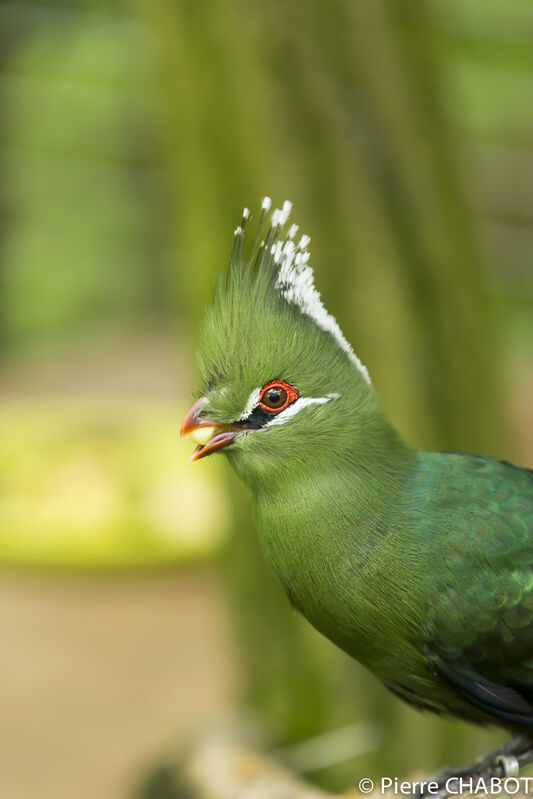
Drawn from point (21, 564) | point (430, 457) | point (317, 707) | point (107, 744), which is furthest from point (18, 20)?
point (430, 457)

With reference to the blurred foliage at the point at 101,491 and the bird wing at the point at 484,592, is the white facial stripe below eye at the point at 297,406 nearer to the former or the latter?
the bird wing at the point at 484,592

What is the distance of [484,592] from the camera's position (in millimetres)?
1878

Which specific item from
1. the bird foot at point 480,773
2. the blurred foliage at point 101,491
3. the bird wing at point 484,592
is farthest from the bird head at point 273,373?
the blurred foliage at point 101,491

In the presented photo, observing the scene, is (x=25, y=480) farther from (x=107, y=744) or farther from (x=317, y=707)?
(x=317, y=707)

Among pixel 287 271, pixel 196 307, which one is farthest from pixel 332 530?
pixel 196 307

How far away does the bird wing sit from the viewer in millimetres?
1854

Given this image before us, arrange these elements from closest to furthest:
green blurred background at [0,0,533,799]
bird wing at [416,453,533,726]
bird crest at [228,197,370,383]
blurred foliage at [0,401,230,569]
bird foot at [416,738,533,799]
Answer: bird crest at [228,197,370,383]
bird wing at [416,453,533,726]
bird foot at [416,738,533,799]
green blurred background at [0,0,533,799]
blurred foliage at [0,401,230,569]

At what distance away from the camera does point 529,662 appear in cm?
195

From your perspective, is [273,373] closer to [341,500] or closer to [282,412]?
[282,412]

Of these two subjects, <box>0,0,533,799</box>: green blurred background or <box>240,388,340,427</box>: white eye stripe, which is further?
<box>0,0,533,799</box>: green blurred background

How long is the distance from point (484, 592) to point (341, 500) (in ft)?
1.11

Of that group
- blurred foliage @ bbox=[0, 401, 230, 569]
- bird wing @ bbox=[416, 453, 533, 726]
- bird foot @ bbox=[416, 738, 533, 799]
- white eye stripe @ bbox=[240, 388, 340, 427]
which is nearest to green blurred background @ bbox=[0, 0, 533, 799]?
blurred foliage @ bbox=[0, 401, 230, 569]

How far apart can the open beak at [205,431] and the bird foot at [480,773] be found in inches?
35.7

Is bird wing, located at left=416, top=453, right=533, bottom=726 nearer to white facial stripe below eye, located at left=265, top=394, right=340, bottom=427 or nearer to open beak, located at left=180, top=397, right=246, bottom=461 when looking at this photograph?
white facial stripe below eye, located at left=265, top=394, right=340, bottom=427
